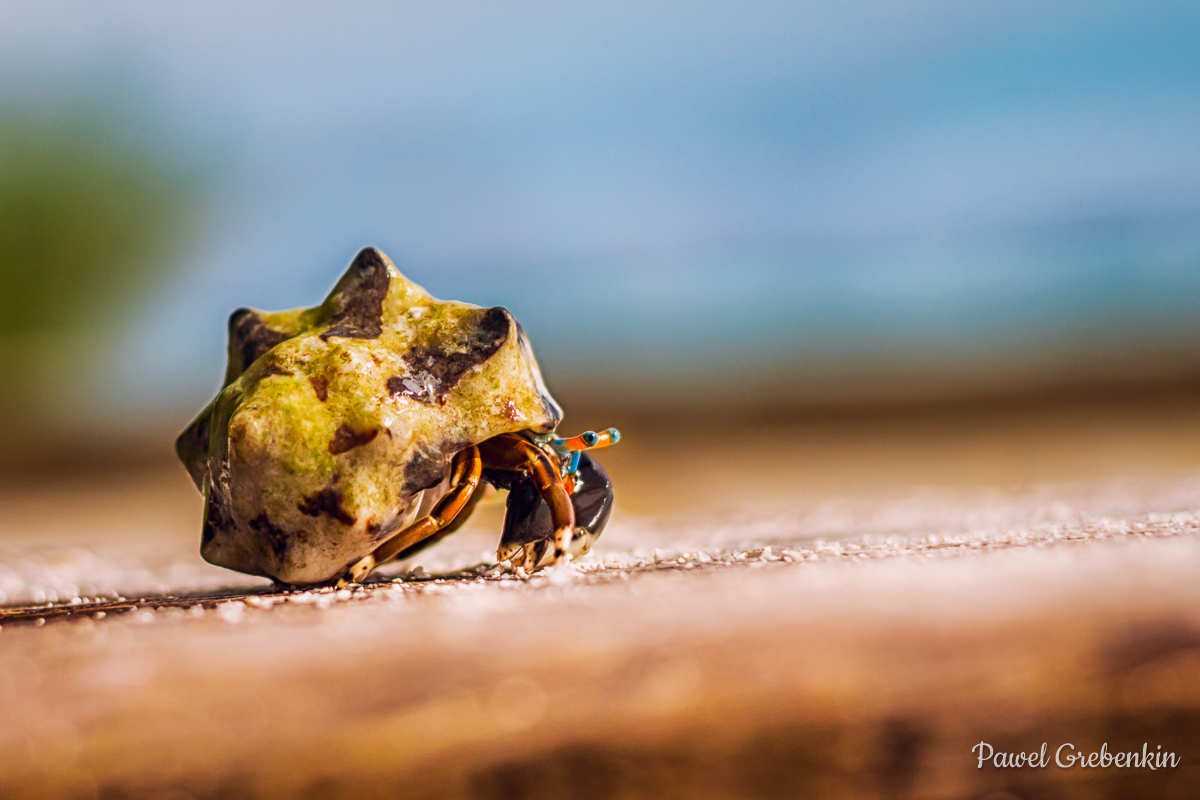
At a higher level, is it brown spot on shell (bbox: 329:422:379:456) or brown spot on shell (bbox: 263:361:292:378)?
brown spot on shell (bbox: 263:361:292:378)

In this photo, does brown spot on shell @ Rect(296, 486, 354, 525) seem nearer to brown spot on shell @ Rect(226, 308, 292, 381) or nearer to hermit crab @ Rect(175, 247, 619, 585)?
hermit crab @ Rect(175, 247, 619, 585)

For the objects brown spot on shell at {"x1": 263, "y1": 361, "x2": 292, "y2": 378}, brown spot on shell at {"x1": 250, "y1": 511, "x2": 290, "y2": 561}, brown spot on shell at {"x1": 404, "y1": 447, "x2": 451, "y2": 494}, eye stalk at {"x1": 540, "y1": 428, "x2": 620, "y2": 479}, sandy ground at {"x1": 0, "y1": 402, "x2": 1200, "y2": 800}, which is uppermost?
eye stalk at {"x1": 540, "y1": 428, "x2": 620, "y2": 479}

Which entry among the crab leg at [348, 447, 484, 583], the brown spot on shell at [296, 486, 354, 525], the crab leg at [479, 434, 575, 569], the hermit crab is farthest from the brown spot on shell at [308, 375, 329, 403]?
the crab leg at [479, 434, 575, 569]

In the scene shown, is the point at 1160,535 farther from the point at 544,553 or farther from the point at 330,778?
the point at 330,778

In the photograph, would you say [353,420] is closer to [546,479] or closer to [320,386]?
[320,386]

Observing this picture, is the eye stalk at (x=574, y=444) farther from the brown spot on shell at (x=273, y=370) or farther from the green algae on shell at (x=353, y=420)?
the brown spot on shell at (x=273, y=370)

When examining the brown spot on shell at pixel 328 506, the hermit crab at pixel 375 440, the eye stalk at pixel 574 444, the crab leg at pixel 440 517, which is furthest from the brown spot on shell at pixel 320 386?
the eye stalk at pixel 574 444

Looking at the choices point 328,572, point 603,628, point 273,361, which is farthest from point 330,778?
point 273,361
